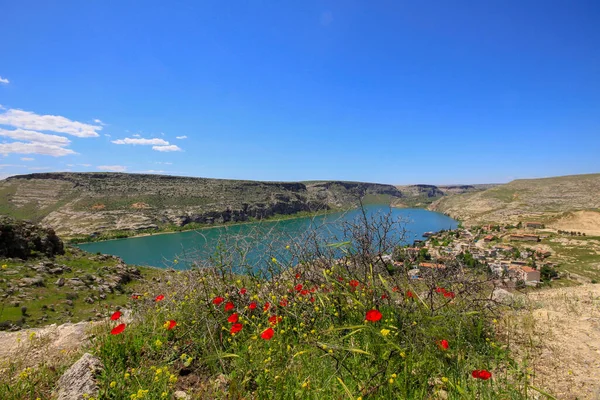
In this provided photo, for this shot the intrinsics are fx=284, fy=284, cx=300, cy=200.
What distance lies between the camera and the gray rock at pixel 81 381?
224 centimetres

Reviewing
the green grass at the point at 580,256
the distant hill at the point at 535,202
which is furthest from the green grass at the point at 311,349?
the distant hill at the point at 535,202

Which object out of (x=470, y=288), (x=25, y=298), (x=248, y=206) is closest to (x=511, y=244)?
(x=470, y=288)

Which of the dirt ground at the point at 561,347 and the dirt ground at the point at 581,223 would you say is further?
the dirt ground at the point at 581,223

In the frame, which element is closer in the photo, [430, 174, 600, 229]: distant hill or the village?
the village

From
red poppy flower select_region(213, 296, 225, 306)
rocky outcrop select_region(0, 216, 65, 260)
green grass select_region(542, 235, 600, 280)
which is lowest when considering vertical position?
green grass select_region(542, 235, 600, 280)

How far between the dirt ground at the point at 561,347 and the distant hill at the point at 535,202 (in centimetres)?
7821

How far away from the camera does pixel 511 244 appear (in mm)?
51406

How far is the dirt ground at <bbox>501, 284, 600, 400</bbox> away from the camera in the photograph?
2674 millimetres

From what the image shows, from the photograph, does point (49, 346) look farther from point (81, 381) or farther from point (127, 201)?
point (127, 201)

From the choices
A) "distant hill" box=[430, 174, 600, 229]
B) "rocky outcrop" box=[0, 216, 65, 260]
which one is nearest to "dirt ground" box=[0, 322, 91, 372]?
"rocky outcrop" box=[0, 216, 65, 260]

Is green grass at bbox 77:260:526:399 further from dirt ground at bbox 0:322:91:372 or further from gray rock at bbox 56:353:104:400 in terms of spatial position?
dirt ground at bbox 0:322:91:372

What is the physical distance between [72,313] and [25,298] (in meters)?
2.64

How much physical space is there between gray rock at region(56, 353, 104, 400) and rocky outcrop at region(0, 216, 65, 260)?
Result: 81.3ft

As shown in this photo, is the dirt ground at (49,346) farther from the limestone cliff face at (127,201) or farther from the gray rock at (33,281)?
the limestone cliff face at (127,201)
